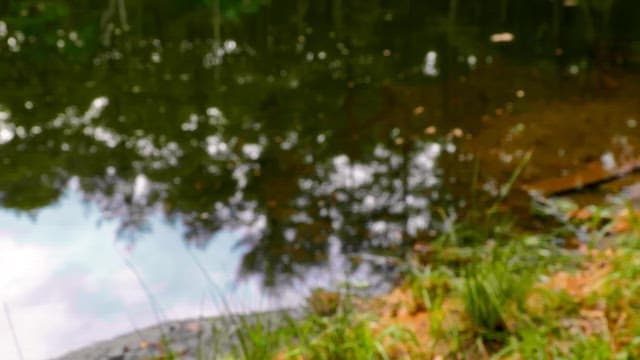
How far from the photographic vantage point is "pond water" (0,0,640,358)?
508cm

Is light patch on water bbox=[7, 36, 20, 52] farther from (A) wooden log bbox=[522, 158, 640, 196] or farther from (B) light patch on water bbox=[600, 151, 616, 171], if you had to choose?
(B) light patch on water bbox=[600, 151, 616, 171]

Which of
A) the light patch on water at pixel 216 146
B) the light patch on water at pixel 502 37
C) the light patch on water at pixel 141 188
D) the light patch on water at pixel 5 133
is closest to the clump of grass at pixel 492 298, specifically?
the light patch on water at pixel 141 188

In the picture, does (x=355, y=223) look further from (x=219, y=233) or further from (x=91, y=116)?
(x=91, y=116)

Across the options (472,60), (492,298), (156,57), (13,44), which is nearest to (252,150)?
(472,60)

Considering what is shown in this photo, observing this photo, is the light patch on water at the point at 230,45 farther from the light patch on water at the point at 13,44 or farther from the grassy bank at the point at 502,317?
the grassy bank at the point at 502,317

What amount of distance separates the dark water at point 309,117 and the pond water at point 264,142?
0.08 ft

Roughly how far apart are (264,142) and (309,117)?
2.64 feet

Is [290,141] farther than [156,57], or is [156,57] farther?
[156,57]

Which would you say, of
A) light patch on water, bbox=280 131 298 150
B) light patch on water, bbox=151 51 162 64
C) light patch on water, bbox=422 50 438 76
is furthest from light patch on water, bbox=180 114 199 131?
light patch on water, bbox=422 50 438 76

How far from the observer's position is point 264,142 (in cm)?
701

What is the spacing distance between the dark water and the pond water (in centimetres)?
2

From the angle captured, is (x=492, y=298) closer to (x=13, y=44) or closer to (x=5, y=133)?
(x=5, y=133)

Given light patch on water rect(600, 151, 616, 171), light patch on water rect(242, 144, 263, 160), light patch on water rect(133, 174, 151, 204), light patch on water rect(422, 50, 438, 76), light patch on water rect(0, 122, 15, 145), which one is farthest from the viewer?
light patch on water rect(422, 50, 438, 76)

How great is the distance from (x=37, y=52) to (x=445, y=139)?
6806 millimetres
